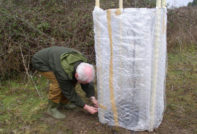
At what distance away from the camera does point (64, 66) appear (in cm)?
199

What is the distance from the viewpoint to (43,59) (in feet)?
7.57

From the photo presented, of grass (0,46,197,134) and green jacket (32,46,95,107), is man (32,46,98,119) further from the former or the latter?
grass (0,46,197,134)

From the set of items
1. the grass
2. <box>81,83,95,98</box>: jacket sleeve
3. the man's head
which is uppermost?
the man's head

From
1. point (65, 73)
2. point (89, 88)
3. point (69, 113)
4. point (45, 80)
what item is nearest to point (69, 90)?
point (65, 73)

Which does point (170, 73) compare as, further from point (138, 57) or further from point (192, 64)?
point (138, 57)

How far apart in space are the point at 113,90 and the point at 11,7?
3152 millimetres

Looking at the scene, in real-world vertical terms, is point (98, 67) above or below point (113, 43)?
below

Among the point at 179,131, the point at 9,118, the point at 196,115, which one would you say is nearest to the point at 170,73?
the point at 196,115

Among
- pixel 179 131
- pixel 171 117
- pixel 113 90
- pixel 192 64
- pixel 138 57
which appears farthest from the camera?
pixel 192 64

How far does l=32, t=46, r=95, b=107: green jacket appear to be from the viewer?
1.99m

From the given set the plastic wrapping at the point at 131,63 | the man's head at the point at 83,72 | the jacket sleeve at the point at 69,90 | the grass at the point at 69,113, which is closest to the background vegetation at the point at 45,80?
the grass at the point at 69,113

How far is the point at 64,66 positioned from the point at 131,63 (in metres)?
0.66

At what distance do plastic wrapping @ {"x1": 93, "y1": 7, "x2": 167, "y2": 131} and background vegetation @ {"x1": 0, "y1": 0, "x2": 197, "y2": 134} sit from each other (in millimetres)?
255

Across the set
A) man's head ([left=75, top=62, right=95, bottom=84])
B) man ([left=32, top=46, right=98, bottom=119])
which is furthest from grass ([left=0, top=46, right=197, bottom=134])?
man's head ([left=75, top=62, right=95, bottom=84])
